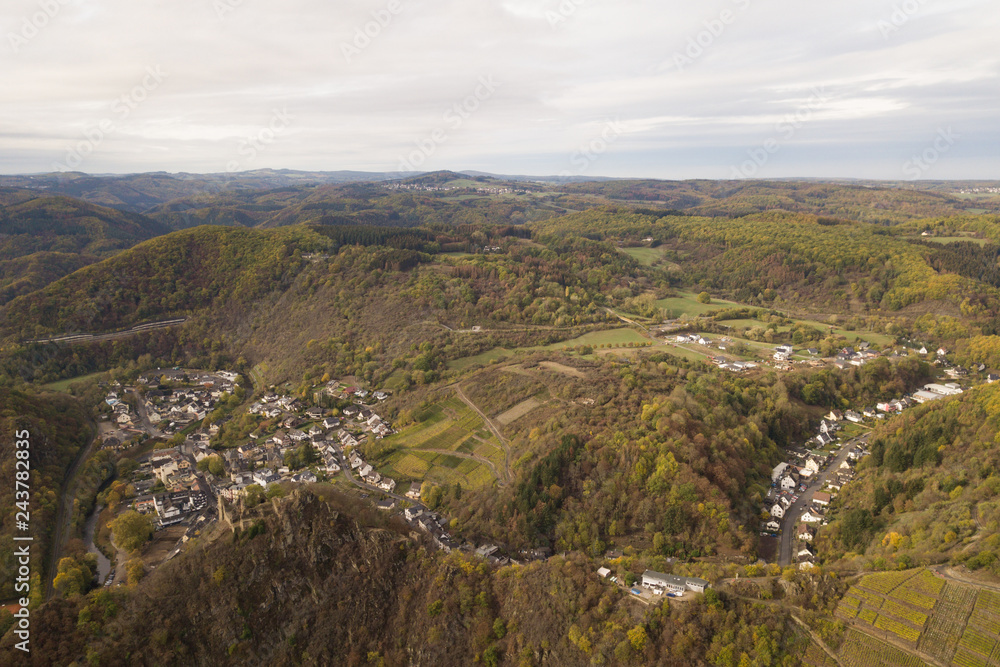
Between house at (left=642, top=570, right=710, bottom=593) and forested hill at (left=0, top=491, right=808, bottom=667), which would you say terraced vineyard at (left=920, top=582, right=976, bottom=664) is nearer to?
forested hill at (left=0, top=491, right=808, bottom=667)

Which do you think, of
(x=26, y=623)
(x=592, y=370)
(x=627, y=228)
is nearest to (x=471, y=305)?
(x=592, y=370)

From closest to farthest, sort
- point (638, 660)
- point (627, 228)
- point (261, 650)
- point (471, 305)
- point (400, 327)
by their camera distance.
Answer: point (638, 660)
point (261, 650)
point (400, 327)
point (471, 305)
point (627, 228)

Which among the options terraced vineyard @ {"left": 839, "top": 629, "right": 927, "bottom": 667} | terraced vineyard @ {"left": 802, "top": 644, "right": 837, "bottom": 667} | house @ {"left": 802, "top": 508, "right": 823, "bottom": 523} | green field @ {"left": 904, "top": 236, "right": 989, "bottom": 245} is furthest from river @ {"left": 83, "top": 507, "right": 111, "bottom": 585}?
green field @ {"left": 904, "top": 236, "right": 989, "bottom": 245}

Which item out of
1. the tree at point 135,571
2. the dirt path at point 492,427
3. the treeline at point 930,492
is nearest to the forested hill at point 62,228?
the dirt path at point 492,427

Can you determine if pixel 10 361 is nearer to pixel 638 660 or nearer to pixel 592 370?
pixel 592 370

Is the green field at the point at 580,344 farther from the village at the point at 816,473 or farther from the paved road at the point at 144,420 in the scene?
the paved road at the point at 144,420

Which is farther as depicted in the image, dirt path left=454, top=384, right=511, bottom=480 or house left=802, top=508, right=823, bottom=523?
dirt path left=454, top=384, right=511, bottom=480
